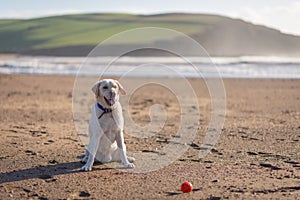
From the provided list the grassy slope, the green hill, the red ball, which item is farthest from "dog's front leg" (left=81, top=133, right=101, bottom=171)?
the grassy slope

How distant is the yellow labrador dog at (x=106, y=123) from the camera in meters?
7.27

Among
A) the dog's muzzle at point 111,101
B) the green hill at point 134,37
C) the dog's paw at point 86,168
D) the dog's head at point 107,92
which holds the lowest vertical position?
the dog's paw at point 86,168

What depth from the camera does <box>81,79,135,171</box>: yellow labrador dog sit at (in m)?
7.27

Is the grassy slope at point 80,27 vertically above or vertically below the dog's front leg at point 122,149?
above

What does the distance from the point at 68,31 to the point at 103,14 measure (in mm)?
16232

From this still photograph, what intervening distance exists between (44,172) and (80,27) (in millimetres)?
71338

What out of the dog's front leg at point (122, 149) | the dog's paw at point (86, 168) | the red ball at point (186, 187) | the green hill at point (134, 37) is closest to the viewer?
the red ball at point (186, 187)

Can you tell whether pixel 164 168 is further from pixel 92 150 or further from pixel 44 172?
pixel 44 172

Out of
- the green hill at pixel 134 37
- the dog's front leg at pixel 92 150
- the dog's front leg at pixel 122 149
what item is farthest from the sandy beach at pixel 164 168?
the green hill at pixel 134 37

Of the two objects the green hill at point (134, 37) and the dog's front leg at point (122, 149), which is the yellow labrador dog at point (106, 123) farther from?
the green hill at point (134, 37)

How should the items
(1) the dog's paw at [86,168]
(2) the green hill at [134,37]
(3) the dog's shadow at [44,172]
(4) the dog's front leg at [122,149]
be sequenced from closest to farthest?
1. (3) the dog's shadow at [44,172]
2. (1) the dog's paw at [86,168]
3. (4) the dog's front leg at [122,149]
4. (2) the green hill at [134,37]

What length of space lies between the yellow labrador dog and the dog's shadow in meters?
0.26

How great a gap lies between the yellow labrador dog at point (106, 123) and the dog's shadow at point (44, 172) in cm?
26

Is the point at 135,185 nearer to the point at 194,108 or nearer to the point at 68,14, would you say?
the point at 194,108
